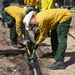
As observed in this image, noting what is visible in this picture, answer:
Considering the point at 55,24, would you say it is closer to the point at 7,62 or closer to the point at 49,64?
the point at 49,64

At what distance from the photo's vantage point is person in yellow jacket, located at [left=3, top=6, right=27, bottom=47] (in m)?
8.50

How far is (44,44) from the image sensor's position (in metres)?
10.6

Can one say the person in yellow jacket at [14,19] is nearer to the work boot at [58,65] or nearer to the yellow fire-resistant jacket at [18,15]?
the yellow fire-resistant jacket at [18,15]

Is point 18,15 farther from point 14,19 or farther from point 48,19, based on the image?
point 48,19

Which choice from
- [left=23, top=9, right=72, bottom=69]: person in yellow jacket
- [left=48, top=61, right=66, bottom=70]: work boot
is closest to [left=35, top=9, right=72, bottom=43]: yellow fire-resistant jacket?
[left=23, top=9, right=72, bottom=69]: person in yellow jacket

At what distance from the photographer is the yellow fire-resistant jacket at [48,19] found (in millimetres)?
6664

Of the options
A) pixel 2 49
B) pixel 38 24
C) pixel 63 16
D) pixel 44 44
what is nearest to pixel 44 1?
pixel 44 44

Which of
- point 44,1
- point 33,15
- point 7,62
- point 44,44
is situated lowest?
point 44,44

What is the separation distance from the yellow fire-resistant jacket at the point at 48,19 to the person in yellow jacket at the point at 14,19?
1.50 meters

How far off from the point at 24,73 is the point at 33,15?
1335mm

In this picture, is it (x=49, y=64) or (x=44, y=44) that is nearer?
(x=49, y=64)

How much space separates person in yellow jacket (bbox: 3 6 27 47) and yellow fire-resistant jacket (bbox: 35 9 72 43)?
4.93ft

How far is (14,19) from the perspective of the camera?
9.75 metres

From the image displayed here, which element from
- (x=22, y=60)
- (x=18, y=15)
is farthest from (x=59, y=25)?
(x=18, y=15)
